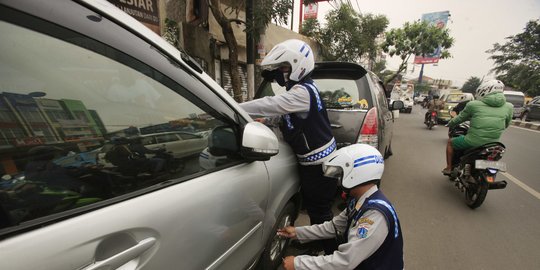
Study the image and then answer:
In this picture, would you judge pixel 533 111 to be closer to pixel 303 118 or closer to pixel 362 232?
pixel 303 118

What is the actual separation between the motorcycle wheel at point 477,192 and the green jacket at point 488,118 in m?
0.50

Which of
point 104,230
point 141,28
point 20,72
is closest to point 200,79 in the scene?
point 141,28

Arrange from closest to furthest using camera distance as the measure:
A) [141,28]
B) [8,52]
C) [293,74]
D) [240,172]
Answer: [8,52] < [141,28] < [240,172] < [293,74]

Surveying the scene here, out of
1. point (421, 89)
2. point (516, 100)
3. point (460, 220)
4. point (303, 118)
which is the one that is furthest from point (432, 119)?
point (421, 89)

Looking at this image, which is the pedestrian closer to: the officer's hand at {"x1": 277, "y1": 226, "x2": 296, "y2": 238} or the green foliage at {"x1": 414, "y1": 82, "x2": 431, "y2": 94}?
the officer's hand at {"x1": 277, "y1": 226, "x2": 296, "y2": 238}

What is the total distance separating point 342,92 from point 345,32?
43.9 feet

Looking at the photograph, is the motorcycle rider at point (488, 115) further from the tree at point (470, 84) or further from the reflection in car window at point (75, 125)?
the tree at point (470, 84)

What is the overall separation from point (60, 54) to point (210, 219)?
817 mm

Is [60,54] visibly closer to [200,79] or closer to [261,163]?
[200,79]

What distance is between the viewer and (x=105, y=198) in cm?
91

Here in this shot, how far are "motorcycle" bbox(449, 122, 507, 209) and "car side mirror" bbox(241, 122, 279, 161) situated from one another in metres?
3.33

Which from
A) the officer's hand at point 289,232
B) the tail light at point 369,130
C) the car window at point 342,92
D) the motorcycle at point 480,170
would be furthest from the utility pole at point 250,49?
the officer's hand at point 289,232

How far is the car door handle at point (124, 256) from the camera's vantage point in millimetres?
786

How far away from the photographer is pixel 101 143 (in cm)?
101
